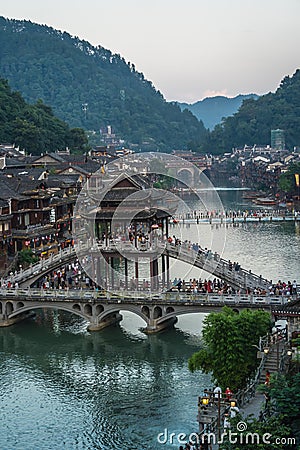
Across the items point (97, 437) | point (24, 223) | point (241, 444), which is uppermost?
point (24, 223)

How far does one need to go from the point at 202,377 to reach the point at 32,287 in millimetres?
14940

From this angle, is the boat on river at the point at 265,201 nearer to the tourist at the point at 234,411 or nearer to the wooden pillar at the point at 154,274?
the wooden pillar at the point at 154,274

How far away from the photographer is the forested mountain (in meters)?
110

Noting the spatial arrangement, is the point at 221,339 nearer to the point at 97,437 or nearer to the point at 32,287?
the point at 97,437

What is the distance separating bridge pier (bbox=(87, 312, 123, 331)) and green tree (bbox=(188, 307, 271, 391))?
466 inches

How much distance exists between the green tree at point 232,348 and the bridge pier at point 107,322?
1184 cm

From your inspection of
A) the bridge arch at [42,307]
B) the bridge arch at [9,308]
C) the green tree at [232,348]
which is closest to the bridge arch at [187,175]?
the bridge arch at [9,308]

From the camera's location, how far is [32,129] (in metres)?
110

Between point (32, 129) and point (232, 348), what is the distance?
277 ft

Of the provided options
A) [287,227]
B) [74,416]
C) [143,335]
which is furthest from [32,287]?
[287,227]

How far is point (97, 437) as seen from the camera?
1135 inches

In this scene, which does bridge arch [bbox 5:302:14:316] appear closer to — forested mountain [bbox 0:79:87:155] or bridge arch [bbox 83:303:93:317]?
bridge arch [bbox 83:303:93:317]

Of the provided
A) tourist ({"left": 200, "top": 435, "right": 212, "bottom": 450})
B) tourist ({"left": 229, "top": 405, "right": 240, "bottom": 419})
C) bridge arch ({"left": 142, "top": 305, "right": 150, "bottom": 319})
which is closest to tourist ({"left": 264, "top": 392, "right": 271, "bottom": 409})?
tourist ({"left": 229, "top": 405, "right": 240, "bottom": 419})

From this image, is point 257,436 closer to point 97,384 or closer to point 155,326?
point 97,384
